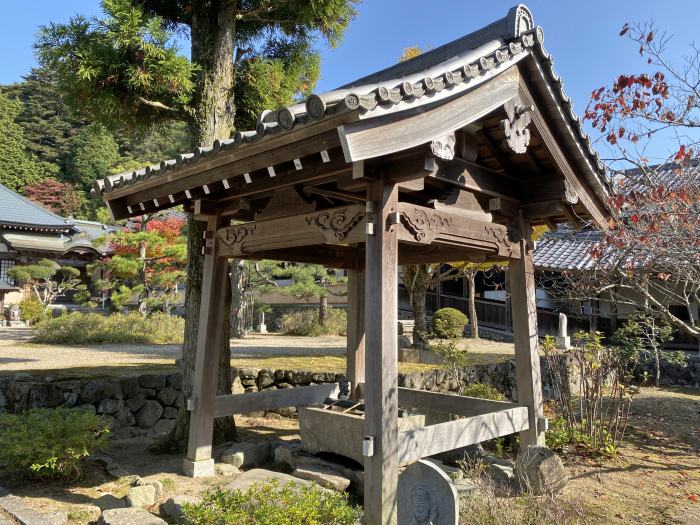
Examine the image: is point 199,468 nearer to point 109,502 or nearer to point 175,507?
point 109,502

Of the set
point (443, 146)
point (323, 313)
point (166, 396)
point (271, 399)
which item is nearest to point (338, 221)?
point (443, 146)

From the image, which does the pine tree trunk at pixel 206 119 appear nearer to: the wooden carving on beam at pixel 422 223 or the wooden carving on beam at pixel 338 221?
the wooden carving on beam at pixel 338 221

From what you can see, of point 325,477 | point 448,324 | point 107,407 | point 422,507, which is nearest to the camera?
point 422,507

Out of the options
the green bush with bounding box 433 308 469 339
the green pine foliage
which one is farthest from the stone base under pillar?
the green pine foliage

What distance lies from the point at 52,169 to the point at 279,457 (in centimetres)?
4263

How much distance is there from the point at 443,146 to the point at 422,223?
2.31 ft

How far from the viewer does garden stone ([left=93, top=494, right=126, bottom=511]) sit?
180 inches

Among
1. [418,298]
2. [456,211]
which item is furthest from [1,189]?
[456,211]

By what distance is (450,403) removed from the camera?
6.27m

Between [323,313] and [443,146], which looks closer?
[443,146]

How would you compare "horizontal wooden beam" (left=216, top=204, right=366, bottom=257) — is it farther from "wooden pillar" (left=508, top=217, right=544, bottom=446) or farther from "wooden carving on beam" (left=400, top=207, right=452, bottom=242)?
"wooden pillar" (left=508, top=217, right=544, bottom=446)

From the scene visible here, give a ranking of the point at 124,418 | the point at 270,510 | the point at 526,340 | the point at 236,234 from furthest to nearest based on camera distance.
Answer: the point at 124,418 < the point at 526,340 < the point at 236,234 < the point at 270,510

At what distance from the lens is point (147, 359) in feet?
38.0

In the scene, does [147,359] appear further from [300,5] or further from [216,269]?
[300,5]
